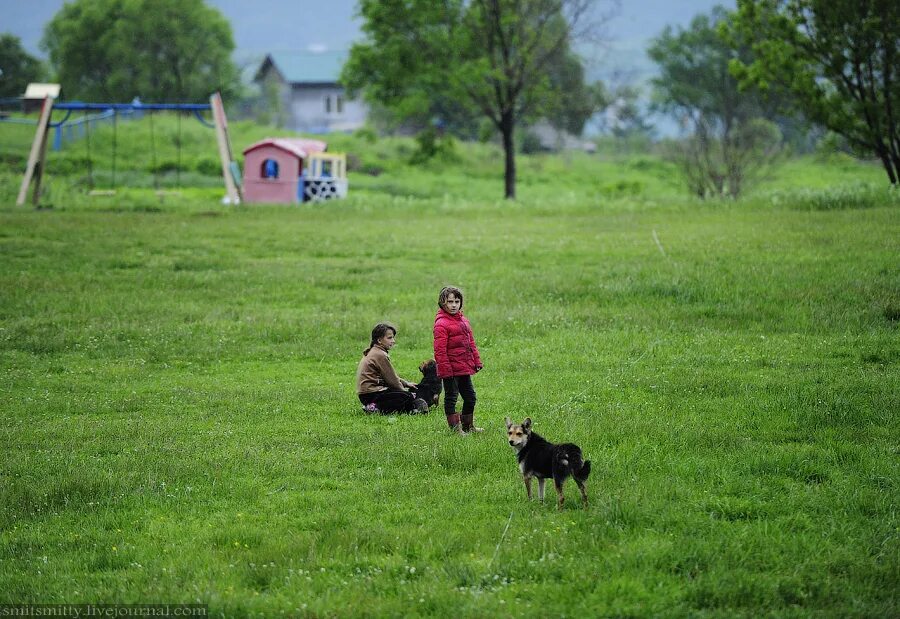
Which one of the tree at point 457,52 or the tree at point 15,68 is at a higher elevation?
the tree at point 15,68

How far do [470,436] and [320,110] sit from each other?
350ft

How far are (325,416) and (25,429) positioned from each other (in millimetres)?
3525

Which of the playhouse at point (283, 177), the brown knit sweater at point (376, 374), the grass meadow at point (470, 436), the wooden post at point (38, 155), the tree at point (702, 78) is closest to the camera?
the grass meadow at point (470, 436)

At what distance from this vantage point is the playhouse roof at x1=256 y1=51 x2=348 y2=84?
374 ft

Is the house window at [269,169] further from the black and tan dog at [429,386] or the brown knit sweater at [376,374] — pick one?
the brown knit sweater at [376,374]

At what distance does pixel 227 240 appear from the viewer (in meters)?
29.8

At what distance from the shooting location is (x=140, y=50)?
85562mm

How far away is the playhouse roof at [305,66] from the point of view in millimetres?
113875

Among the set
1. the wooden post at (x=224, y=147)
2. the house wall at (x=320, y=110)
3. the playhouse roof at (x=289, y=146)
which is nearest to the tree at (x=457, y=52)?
the playhouse roof at (x=289, y=146)

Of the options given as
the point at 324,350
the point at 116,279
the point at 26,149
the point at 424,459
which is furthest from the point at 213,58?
the point at 424,459

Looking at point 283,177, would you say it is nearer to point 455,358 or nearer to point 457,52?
point 457,52

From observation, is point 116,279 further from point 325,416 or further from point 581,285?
point 325,416

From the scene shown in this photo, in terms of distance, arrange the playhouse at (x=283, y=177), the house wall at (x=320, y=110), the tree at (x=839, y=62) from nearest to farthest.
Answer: the tree at (x=839, y=62) → the playhouse at (x=283, y=177) → the house wall at (x=320, y=110)

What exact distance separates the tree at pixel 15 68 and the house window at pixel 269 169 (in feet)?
175
